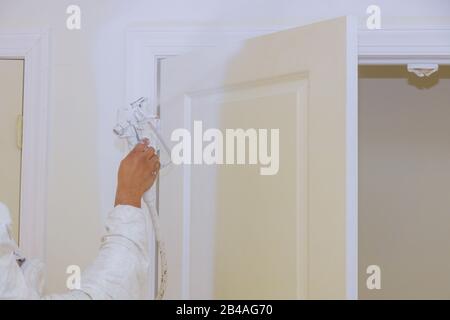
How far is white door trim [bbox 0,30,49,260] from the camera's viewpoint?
4.54ft

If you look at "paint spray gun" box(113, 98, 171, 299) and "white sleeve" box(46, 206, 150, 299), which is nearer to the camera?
"white sleeve" box(46, 206, 150, 299)

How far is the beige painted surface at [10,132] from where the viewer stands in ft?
4.60

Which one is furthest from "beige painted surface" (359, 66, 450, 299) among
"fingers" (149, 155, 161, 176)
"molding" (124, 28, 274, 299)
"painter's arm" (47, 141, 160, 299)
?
"painter's arm" (47, 141, 160, 299)

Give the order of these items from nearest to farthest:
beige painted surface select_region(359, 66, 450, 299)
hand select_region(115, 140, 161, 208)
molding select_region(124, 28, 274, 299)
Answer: hand select_region(115, 140, 161, 208), molding select_region(124, 28, 274, 299), beige painted surface select_region(359, 66, 450, 299)

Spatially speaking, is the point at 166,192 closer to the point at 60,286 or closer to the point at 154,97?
the point at 154,97

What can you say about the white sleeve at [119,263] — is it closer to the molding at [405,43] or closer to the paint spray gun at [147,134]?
the paint spray gun at [147,134]

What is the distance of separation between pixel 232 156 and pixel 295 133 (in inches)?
8.7

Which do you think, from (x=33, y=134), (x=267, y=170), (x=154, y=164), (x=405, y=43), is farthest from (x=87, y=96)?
(x=405, y=43)

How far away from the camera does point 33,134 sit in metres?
1.39

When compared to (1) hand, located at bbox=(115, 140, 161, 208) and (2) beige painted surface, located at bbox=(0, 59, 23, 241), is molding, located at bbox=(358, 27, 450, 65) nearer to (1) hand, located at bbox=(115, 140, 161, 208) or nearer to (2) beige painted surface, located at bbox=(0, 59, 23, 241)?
(1) hand, located at bbox=(115, 140, 161, 208)

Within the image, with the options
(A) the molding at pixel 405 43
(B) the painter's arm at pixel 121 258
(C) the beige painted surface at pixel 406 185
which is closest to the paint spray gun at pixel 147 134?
(B) the painter's arm at pixel 121 258

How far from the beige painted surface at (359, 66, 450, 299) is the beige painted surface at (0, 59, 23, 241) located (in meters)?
1.26

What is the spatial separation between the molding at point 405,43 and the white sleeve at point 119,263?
0.69 m

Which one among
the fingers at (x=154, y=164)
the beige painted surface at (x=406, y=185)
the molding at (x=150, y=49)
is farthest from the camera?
the beige painted surface at (x=406, y=185)
